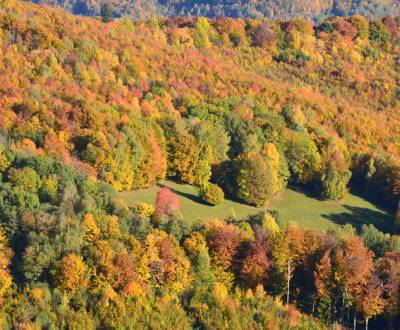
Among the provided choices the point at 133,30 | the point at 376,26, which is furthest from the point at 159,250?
the point at 376,26

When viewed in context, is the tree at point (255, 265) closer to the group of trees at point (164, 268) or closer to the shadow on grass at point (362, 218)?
the group of trees at point (164, 268)

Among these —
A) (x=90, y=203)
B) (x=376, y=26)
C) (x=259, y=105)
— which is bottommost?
(x=90, y=203)

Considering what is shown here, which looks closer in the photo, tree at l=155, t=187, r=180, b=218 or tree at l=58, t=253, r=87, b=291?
tree at l=58, t=253, r=87, b=291

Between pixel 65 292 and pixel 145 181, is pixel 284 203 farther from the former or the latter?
pixel 65 292

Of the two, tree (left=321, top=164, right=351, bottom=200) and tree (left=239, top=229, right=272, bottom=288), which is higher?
tree (left=321, top=164, right=351, bottom=200)

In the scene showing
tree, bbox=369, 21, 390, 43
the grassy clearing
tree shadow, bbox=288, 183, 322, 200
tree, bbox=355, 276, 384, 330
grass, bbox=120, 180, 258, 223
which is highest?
tree, bbox=369, 21, 390, 43

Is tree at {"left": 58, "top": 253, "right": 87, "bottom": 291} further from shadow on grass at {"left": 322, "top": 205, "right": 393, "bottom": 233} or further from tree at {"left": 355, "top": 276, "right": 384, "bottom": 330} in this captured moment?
shadow on grass at {"left": 322, "top": 205, "right": 393, "bottom": 233}

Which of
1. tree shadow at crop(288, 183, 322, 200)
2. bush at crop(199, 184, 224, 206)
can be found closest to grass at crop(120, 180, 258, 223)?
bush at crop(199, 184, 224, 206)
